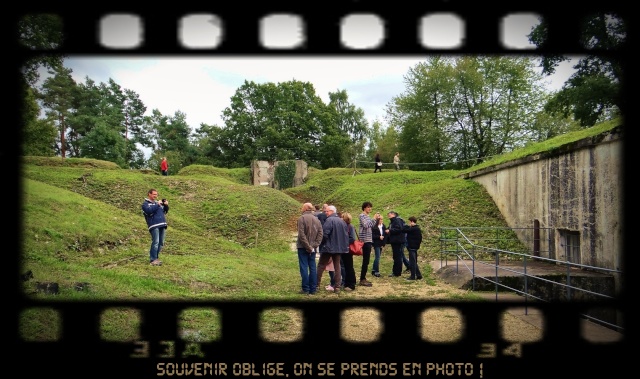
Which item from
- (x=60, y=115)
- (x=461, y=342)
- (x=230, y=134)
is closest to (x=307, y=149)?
(x=230, y=134)

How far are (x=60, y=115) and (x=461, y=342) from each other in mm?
48245

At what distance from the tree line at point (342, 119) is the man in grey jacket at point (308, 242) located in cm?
1089

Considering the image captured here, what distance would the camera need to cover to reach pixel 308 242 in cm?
802

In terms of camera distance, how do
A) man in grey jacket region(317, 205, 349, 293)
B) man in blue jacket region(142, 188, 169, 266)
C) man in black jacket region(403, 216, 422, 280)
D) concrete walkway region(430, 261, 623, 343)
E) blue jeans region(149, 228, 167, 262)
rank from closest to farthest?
concrete walkway region(430, 261, 623, 343)
man in grey jacket region(317, 205, 349, 293)
man in blue jacket region(142, 188, 169, 266)
blue jeans region(149, 228, 167, 262)
man in black jacket region(403, 216, 422, 280)

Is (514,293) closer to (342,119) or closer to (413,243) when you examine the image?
(413,243)

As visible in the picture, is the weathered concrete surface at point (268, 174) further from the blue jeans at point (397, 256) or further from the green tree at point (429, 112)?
the blue jeans at point (397, 256)

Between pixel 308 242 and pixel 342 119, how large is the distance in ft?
171

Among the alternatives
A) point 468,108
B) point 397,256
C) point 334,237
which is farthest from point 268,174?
point 334,237

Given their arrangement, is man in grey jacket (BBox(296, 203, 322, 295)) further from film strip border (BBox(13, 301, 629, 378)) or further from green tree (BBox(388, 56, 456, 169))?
green tree (BBox(388, 56, 456, 169))

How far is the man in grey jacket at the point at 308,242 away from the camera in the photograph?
805 cm

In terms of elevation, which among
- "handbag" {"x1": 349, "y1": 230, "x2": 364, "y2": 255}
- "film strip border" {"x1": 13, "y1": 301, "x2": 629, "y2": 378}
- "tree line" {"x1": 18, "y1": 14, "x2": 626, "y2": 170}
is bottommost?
"handbag" {"x1": 349, "y1": 230, "x2": 364, "y2": 255}

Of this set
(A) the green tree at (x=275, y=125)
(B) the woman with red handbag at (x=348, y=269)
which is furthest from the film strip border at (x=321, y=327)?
(A) the green tree at (x=275, y=125)

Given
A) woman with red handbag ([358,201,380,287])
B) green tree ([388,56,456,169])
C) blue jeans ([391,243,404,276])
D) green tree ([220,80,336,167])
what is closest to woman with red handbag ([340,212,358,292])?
woman with red handbag ([358,201,380,287])

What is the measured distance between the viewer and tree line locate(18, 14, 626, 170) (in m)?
24.4
